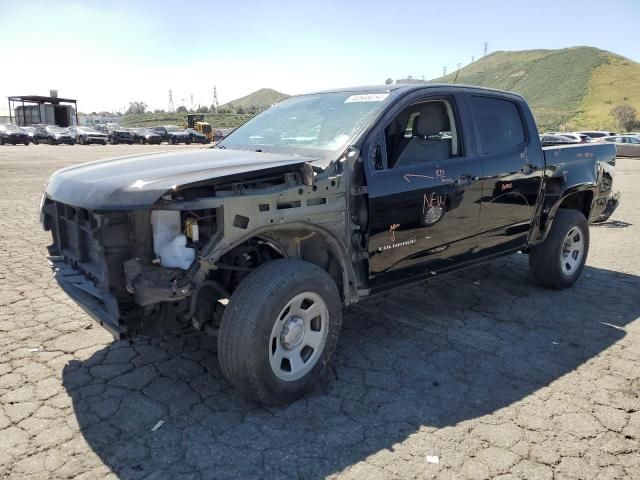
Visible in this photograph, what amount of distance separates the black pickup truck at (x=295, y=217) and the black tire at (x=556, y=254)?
467mm

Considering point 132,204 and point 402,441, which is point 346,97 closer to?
point 132,204

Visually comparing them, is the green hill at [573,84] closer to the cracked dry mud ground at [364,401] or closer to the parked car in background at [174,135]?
the parked car in background at [174,135]

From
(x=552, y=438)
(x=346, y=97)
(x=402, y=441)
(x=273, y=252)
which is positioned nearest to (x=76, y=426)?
(x=273, y=252)

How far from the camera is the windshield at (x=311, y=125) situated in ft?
12.1

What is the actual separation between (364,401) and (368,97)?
2223 mm

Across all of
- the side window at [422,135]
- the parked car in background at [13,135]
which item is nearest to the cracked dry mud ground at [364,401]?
the side window at [422,135]

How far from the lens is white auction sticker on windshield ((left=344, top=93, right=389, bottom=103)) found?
387 centimetres

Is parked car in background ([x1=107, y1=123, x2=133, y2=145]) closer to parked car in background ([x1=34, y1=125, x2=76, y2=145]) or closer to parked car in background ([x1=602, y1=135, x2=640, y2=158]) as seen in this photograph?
parked car in background ([x1=34, y1=125, x2=76, y2=145])

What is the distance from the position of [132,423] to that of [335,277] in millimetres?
1603

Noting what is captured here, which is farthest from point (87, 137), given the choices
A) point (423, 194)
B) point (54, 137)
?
point (423, 194)

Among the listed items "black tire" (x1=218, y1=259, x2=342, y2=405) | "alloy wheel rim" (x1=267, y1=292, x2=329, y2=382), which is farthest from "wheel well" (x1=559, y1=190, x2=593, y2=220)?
"black tire" (x1=218, y1=259, x2=342, y2=405)

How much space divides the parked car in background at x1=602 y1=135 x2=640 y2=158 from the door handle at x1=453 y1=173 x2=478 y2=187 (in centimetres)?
3253

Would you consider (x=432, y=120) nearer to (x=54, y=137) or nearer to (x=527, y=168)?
(x=527, y=168)

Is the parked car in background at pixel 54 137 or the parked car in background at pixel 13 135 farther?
the parked car in background at pixel 54 137
